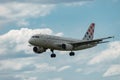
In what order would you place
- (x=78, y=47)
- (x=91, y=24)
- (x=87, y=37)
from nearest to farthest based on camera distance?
(x=78, y=47) → (x=87, y=37) → (x=91, y=24)

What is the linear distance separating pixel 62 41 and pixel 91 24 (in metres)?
37.6

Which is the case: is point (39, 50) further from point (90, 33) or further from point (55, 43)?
point (90, 33)

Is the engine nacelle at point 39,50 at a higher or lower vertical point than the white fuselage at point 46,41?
lower

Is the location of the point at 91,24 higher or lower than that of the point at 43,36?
higher

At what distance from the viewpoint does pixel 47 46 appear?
403 feet

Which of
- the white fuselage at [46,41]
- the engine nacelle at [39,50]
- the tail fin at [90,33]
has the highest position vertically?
the tail fin at [90,33]

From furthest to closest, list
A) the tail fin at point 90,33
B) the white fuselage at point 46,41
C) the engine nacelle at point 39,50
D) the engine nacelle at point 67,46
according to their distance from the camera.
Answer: the tail fin at point 90,33
the engine nacelle at point 39,50
the engine nacelle at point 67,46
the white fuselage at point 46,41

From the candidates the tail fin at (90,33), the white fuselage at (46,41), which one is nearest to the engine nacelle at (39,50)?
the white fuselage at (46,41)

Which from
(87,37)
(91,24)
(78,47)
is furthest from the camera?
(91,24)

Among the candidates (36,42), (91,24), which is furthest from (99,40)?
(91,24)

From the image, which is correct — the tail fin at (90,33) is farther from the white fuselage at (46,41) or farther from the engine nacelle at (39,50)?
the engine nacelle at (39,50)

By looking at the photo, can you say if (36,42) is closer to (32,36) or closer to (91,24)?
(32,36)

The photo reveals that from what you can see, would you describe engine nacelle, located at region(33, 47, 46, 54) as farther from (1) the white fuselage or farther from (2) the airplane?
(1) the white fuselage

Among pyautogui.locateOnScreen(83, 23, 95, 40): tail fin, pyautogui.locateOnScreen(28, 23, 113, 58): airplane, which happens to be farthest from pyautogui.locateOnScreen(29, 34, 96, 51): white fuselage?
pyautogui.locateOnScreen(83, 23, 95, 40): tail fin
